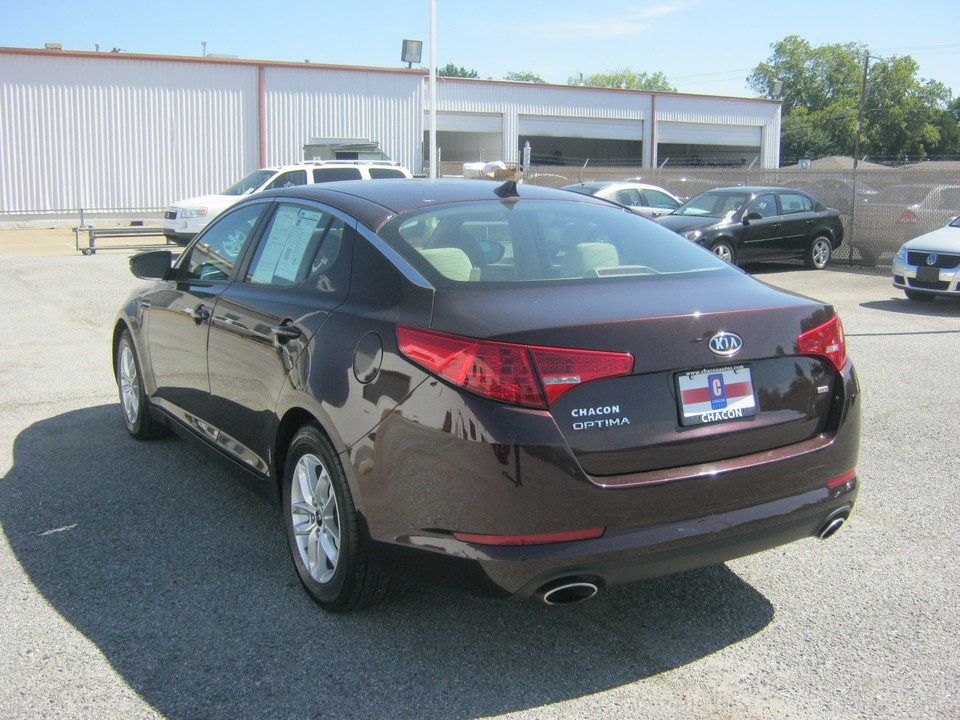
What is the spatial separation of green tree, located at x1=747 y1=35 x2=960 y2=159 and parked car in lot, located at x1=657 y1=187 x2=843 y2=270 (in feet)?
245

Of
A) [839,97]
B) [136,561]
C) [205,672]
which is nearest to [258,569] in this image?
[136,561]

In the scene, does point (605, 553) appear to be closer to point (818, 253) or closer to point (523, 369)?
point (523, 369)

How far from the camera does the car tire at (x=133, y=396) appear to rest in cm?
568

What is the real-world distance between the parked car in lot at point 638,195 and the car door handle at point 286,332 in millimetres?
14525

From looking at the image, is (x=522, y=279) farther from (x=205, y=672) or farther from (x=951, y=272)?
(x=951, y=272)

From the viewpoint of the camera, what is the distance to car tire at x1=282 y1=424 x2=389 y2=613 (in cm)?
335

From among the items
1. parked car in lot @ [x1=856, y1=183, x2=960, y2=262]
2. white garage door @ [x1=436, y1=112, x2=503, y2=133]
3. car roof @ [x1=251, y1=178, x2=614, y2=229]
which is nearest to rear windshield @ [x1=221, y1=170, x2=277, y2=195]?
parked car in lot @ [x1=856, y1=183, x2=960, y2=262]

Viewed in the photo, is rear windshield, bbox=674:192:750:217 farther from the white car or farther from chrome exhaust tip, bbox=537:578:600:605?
chrome exhaust tip, bbox=537:578:600:605

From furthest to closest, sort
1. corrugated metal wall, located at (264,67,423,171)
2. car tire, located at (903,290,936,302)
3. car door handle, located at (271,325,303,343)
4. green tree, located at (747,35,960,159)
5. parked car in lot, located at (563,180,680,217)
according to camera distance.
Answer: green tree, located at (747,35,960,159) → corrugated metal wall, located at (264,67,423,171) → parked car in lot, located at (563,180,680,217) → car tire, located at (903,290,936,302) → car door handle, located at (271,325,303,343)

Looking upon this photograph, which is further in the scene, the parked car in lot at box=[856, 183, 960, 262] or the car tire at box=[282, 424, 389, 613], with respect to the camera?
the parked car in lot at box=[856, 183, 960, 262]

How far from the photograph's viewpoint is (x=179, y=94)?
30.0 meters

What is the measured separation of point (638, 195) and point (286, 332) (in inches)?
642

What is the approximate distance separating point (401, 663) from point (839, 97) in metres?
123

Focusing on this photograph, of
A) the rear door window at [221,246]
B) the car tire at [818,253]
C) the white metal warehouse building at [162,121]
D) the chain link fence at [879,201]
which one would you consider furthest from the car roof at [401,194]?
the white metal warehouse building at [162,121]
